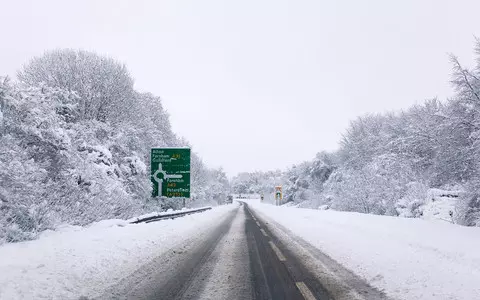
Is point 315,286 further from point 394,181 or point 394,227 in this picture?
point 394,181

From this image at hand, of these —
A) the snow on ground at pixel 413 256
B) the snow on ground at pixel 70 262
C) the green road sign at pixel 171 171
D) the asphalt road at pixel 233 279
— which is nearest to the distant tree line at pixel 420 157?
the snow on ground at pixel 413 256

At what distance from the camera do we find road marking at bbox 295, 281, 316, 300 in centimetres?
435

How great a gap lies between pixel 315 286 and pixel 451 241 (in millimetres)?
4586

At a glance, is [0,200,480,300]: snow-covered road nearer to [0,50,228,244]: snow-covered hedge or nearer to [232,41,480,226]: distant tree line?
[0,50,228,244]: snow-covered hedge

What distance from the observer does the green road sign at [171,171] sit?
20.4m

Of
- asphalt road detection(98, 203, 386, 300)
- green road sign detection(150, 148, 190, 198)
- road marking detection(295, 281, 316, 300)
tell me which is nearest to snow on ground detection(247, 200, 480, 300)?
asphalt road detection(98, 203, 386, 300)

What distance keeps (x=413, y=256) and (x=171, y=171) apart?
15.9m

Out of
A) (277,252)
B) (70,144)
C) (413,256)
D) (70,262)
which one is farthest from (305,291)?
(70,144)

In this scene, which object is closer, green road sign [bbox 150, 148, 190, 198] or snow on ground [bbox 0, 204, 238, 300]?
snow on ground [bbox 0, 204, 238, 300]

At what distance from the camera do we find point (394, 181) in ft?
70.3

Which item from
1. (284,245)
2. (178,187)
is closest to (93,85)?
(178,187)

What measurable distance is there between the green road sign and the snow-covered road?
35.7ft

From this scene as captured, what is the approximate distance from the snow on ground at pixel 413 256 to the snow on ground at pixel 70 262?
14.0 feet

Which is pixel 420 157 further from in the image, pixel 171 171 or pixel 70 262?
pixel 70 262
